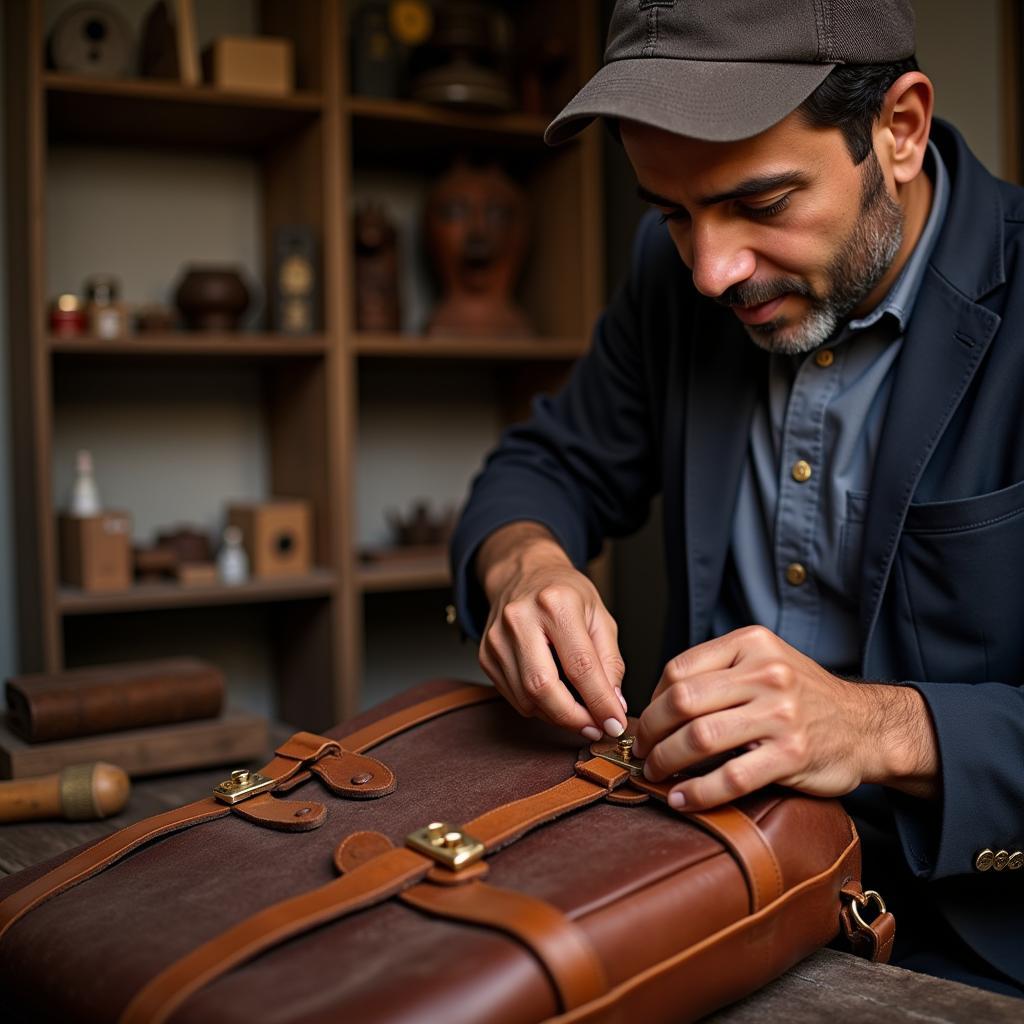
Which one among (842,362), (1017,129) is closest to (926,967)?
(842,362)

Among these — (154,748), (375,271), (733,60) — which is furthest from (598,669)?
(375,271)

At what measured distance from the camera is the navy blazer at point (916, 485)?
1.13 m

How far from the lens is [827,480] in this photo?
1.45 meters

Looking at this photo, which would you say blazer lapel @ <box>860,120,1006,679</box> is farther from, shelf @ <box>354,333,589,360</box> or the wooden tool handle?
shelf @ <box>354,333,589,360</box>

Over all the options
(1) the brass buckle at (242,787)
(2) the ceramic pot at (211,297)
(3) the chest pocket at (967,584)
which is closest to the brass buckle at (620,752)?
(1) the brass buckle at (242,787)

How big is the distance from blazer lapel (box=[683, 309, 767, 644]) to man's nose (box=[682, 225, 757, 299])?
274mm

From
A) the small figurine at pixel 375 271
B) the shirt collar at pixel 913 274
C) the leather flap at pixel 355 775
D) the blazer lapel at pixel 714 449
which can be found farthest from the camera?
the small figurine at pixel 375 271

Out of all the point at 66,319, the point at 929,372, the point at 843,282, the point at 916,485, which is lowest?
the point at 916,485

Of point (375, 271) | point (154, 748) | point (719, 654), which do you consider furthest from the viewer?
point (375, 271)

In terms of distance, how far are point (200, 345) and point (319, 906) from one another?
2289mm

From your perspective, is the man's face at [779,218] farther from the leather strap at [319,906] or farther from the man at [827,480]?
the leather strap at [319,906]

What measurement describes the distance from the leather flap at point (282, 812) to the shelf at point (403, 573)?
6.65ft

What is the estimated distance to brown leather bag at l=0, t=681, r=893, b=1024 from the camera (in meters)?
0.76

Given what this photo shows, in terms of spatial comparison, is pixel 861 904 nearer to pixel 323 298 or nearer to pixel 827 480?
pixel 827 480
